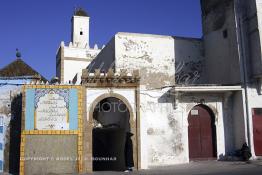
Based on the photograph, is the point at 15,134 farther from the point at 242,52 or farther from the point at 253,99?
the point at 242,52

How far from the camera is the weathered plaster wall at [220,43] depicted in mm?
18781

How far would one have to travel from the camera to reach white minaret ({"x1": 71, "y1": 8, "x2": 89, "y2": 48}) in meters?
37.0

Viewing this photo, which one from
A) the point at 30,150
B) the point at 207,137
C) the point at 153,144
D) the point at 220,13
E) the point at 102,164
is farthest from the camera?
the point at 102,164

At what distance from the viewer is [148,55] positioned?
2083 centimetres

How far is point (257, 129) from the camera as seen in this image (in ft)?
57.2

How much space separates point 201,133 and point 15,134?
8.93 meters

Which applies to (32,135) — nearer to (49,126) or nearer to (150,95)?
(49,126)

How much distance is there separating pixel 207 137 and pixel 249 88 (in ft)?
10.6

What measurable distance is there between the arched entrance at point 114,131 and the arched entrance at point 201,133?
331cm

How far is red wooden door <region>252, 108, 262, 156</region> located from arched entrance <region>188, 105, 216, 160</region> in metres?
1.96

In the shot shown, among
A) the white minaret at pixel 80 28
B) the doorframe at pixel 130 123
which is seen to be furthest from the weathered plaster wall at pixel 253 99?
the white minaret at pixel 80 28

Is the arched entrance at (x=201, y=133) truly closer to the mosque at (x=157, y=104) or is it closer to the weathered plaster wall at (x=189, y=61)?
the mosque at (x=157, y=104)

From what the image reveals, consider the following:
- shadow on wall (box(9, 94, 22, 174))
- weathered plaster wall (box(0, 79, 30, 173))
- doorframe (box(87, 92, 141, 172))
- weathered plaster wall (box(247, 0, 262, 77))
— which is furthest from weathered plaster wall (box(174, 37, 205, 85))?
shadow on wall (box(9, 94, 22, 174))

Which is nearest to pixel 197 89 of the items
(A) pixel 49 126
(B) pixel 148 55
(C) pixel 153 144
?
(C) pixel 153 144
